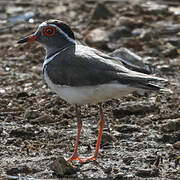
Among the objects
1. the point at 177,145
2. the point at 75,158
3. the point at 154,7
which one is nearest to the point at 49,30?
the point at 75,158

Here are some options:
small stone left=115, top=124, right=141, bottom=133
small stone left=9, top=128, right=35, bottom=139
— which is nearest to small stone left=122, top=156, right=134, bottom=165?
small stone left=115, top=124, right=141, bottom=133

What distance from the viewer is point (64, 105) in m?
9.70

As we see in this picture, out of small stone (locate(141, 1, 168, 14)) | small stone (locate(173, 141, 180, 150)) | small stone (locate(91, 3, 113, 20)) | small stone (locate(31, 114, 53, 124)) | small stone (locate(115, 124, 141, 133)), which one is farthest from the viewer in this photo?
small stone (locate(141, 1, 168, 14))

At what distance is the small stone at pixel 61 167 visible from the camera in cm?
684

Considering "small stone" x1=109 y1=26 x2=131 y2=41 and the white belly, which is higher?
the white belly

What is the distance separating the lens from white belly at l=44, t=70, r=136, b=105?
7.14 m

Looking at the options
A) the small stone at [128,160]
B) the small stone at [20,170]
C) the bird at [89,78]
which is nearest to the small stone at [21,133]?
the bird at [89,78]

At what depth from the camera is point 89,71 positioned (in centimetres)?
735

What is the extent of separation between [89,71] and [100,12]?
761cm

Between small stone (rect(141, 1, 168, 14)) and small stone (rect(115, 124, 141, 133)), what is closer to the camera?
small stone (rect(115, 124, 141, 133))

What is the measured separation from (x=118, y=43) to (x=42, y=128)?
479cm

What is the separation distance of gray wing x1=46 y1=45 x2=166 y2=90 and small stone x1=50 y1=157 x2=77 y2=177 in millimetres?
1116

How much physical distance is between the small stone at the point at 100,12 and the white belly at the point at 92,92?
7.18m

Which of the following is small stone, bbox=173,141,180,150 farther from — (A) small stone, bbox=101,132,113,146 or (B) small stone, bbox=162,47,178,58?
(B) small stone, bbox=162,47,178,58
